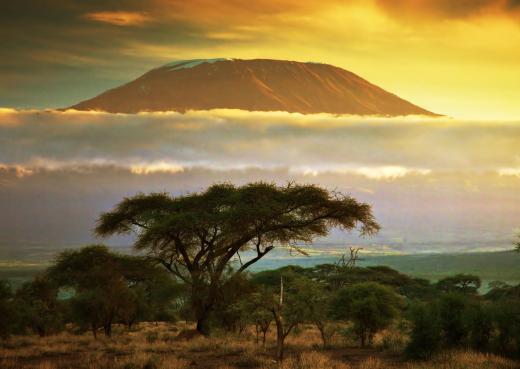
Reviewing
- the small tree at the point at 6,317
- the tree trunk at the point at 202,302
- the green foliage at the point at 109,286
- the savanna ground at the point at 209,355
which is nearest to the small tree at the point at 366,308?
the savanna ground at the point at 209,355

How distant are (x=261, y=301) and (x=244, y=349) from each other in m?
4.33

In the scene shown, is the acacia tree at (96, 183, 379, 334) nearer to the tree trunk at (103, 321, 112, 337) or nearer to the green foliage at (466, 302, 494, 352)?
the tree trunk at (103, 321, 112, 337)

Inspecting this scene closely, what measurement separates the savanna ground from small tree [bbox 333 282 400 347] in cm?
99

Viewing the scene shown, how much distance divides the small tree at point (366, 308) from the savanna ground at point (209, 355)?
99 cm

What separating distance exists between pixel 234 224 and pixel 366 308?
8612mm

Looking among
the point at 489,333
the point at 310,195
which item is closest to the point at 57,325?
the point at 310,195

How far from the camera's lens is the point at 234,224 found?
41.7m

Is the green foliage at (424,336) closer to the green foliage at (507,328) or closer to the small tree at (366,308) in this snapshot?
the green foliage at (507,328)

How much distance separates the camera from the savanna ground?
1118 inches

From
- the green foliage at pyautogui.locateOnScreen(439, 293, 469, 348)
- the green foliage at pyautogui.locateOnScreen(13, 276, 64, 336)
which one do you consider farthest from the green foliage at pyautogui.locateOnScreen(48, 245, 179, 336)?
the green foliage at pyautogui.locateOnScreen(439, 293, 469, 348)

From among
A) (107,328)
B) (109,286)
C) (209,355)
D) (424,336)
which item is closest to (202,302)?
(107,328)

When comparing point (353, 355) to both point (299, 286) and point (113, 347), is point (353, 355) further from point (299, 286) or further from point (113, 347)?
point (113, 347)

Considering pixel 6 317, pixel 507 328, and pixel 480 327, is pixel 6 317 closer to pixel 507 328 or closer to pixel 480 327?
pixel 480 327

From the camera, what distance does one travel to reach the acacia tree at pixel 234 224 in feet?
137
